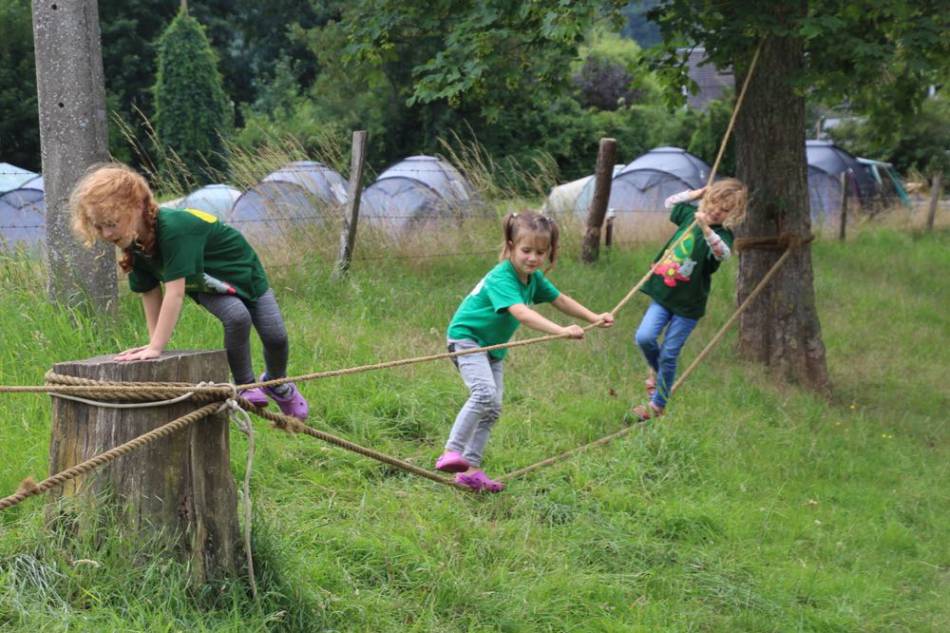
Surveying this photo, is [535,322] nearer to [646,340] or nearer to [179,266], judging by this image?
[179,266]

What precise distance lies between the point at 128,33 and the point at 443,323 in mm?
32690

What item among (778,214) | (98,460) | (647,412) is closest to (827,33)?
(778,214)

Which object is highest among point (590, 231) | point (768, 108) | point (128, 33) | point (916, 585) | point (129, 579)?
point (128, 33)

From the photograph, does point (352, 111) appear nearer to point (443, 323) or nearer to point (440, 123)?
point (440, 123)

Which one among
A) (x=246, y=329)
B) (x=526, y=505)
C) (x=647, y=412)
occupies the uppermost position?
(x=246, y=329)

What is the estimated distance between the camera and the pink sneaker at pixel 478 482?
15.9 feet

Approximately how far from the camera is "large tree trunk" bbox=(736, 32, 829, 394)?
8.00 m

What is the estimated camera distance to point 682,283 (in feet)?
21.1

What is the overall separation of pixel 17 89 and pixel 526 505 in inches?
1021

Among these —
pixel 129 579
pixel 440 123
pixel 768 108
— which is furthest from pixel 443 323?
pixel 440 123

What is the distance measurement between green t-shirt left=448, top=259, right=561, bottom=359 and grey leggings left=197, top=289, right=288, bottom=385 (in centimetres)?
87

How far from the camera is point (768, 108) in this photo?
8031 millimetres

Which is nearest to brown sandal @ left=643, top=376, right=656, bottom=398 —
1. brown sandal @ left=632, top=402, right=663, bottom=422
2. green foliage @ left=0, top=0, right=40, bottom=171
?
brown sandal @ left=632, top=402, right=663, bottom=422

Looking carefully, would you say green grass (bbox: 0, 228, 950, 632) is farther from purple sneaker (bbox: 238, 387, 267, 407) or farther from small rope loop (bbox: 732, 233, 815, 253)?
small rope loop (bbox: 732, 233, 815, 253)
